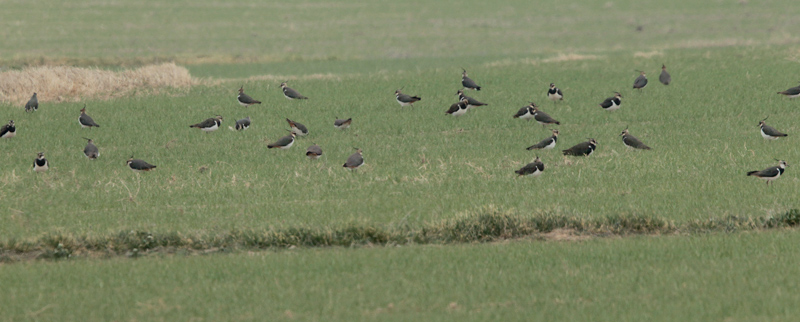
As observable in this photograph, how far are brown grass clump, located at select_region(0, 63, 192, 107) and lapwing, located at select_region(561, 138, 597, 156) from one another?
62.7 ft

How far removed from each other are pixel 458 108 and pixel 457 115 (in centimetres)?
51

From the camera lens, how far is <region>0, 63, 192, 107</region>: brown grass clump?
31.8 meters

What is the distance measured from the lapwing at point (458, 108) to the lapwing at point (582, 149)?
6411mm

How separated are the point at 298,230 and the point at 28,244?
429 centimetres

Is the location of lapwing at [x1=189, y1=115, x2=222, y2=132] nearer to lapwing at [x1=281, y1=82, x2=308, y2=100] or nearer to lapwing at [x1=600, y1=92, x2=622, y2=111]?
lapwing at [x1=281, y1=82, x2=308, y2=100]

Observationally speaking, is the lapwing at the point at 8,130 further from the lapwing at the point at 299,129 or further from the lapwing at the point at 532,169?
the lapwing at the point at 532,169

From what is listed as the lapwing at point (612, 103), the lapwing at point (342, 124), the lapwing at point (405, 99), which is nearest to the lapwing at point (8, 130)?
the lapwing at point (342, 124)

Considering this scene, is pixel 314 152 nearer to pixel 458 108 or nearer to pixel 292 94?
pixel 458 108

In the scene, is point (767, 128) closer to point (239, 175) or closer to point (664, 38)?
point (239, 175)

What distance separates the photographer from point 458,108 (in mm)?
26000

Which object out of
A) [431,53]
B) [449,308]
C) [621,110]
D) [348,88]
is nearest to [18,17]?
[431,53]

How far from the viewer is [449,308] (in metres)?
10.1

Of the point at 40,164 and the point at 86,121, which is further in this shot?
the point at 86,121

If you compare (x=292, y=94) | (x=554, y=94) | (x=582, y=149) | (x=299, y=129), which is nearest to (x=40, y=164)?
(x=299, y=129)
